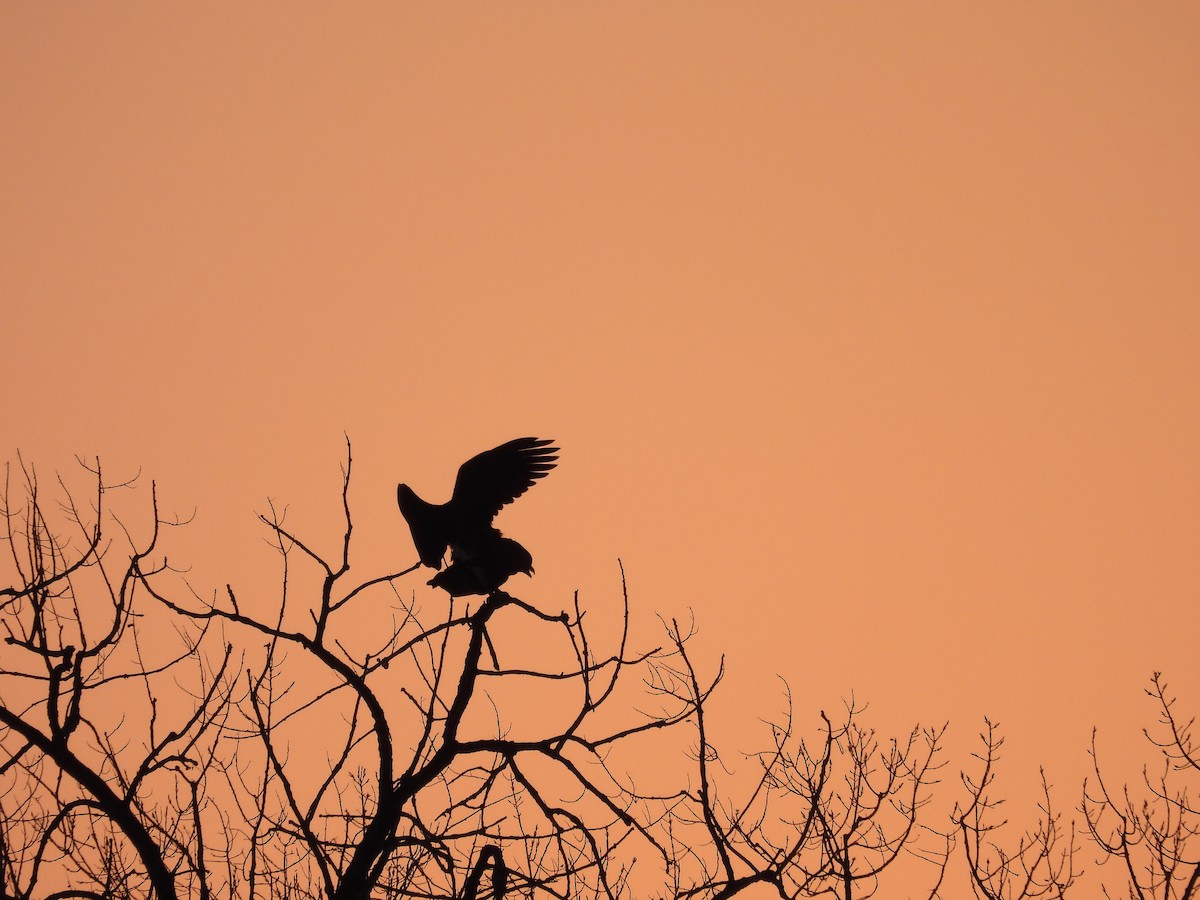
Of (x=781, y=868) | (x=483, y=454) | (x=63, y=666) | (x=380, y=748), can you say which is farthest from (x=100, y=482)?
(x=781, y=868)

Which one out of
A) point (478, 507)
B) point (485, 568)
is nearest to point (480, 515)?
point (478, 507)

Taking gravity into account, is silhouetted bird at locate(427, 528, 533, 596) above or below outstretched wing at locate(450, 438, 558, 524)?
below

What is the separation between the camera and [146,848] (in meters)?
4.10

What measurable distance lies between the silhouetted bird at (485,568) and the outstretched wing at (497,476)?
12.4 inches

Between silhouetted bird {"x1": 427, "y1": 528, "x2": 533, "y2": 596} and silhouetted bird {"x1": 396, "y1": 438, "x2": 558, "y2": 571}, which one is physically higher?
silhouetted bird {"x1": 396, "y1": 438, "x2": 558, "y2": 571}

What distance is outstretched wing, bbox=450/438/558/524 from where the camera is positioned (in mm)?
6742

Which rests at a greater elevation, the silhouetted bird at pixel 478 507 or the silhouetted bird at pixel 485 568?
the silhouetted bird at pixel 478 507

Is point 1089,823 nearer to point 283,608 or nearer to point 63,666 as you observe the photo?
point 283,608

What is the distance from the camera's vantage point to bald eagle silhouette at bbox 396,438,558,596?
6.21 meters

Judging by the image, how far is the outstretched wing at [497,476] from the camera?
265 inches

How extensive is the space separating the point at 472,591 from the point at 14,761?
2.21m

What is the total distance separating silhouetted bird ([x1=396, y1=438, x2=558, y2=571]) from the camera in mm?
6371

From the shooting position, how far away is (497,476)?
6.83 meters

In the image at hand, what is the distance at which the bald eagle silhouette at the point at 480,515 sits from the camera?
621 centimetres
